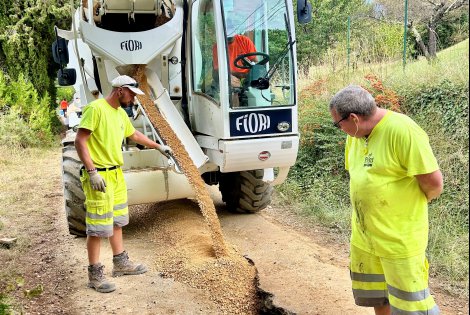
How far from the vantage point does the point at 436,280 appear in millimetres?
4648

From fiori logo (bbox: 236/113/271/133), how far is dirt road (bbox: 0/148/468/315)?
122 centimetres

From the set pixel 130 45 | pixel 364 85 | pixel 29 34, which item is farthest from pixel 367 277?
pixel 29 34

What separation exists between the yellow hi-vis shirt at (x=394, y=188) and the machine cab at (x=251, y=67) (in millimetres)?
2275

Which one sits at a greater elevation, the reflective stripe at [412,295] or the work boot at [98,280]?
the reflective stripe at [412,295]

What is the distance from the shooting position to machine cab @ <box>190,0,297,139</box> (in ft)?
16.1

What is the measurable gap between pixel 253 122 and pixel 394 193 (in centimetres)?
248

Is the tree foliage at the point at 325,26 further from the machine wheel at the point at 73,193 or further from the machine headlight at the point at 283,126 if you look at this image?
the machine wheel at the point at 73,193

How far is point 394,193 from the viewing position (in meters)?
2.64

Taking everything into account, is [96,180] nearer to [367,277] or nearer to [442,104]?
[367,277]

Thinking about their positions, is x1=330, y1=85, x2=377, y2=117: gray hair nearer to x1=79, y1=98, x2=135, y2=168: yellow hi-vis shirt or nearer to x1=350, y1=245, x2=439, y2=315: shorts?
x1=350, y1=245, x2=439, y2=315: shorts

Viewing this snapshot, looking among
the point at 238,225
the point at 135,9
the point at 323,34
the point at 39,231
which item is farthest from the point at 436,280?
the point at 323,34

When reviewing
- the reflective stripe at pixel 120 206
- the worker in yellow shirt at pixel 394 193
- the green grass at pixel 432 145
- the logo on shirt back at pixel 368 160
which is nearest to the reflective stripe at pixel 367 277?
the worker in yellow shirt at pixel 394 193

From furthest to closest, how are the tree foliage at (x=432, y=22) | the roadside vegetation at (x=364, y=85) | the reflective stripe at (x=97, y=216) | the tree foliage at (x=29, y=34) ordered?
the tree foliage at (x=29, y=34), the tree foliage at (x=432, y=22), the roadside vegetation at (x=364, y=85), the reflective stripe at (x=97, y=216)

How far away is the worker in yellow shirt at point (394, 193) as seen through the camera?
2.57 m
